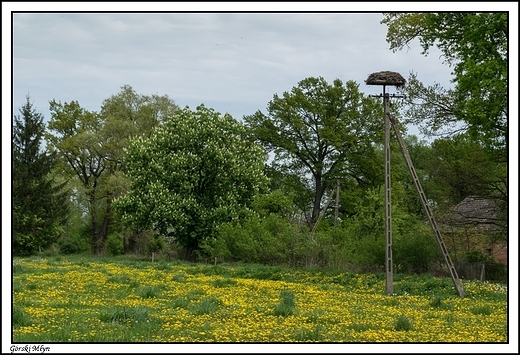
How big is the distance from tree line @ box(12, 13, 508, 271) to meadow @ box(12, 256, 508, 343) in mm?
5975

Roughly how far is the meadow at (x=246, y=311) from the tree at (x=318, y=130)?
89.7 feet

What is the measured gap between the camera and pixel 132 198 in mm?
42000

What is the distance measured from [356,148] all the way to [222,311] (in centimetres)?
3793

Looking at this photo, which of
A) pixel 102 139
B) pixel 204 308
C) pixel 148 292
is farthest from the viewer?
Answer: pixel 102 139

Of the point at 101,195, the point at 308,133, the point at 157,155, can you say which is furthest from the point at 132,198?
the point at 308,133

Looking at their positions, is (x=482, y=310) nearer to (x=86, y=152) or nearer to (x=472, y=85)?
(x=472, y=85)

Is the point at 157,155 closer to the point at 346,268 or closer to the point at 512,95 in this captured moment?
the point at 346,268

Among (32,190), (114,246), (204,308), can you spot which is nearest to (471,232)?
(204,308)

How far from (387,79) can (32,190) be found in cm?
3648

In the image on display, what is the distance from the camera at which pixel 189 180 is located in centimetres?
4250

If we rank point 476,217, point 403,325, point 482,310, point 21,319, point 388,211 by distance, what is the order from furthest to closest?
point 476,217 < point 388,211 < point 482,310 < point 403,325 < point 21,319

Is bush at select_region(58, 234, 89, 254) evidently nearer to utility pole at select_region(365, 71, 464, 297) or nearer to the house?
the house

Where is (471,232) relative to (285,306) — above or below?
above

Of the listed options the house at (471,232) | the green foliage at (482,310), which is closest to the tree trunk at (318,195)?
the house at (471,232)
